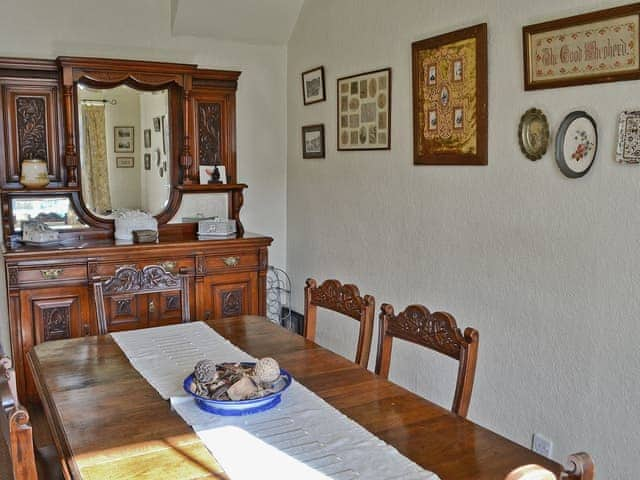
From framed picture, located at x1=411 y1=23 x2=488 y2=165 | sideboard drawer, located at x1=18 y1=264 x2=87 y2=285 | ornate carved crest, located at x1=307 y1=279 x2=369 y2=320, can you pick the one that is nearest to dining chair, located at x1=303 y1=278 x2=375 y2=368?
ornate carved crest, located at x1=307 y1=279 x2=369 y2=320

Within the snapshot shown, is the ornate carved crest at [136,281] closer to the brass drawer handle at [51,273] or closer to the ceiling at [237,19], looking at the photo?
the brass drawer handle at [51,273]

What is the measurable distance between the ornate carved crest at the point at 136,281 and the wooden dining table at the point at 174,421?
0.38 m

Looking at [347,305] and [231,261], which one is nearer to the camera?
[347,305]

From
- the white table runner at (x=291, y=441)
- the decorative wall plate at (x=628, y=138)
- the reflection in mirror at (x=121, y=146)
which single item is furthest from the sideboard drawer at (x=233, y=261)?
the decorative wall plate at (x=628, y=138)

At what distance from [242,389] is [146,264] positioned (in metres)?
2.14

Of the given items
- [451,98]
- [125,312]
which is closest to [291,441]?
[451,98]

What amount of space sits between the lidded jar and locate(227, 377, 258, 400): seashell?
2.46 m

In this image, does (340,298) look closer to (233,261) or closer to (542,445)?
(542,445)

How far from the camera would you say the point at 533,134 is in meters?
2.48

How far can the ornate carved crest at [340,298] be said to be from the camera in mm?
2352

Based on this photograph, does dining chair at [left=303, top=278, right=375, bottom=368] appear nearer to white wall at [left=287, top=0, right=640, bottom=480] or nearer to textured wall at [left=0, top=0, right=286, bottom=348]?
white wall at [left=287, top=0, right=640, bottom=480]

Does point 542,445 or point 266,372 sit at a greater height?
point 266,372

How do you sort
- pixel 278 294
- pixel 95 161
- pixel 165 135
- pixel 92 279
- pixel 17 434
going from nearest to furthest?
1. pixel 17 434
2. pixel 92 279
3. pixel 95 161
4. pixel 165 135
5. pixel 278 294

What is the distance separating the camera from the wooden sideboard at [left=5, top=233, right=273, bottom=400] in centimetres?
333
